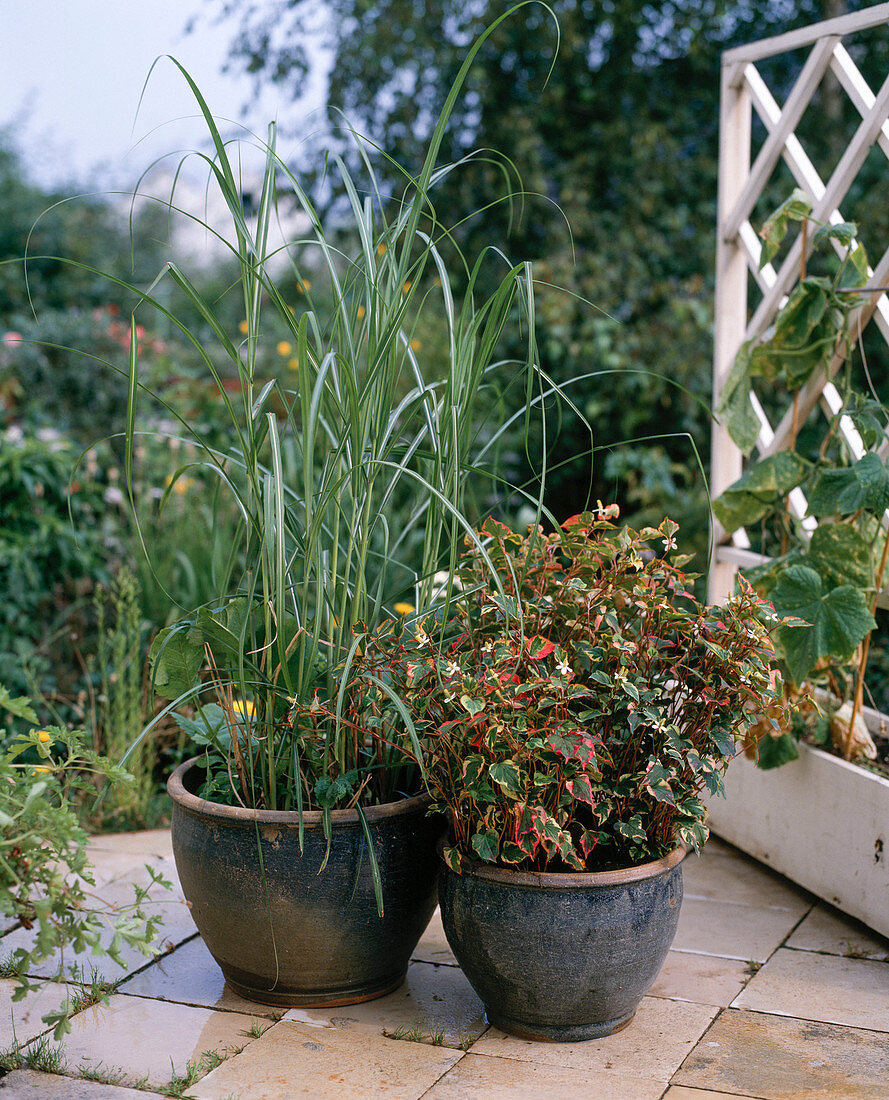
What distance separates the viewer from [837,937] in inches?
81.0

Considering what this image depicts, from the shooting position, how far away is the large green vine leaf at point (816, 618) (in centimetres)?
201

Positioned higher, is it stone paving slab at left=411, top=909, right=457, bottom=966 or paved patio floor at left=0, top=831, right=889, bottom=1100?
paved patio floor at left=0, top=831, right=889, bottom=1100

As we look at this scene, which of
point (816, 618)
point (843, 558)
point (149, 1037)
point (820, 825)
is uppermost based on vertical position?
point (843, 558)

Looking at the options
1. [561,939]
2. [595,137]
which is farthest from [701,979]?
[595,137]

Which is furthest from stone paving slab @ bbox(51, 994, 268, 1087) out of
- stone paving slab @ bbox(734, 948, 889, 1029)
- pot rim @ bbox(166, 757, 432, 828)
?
stone paving slab @ bbox(734, 948, 889, 1029)

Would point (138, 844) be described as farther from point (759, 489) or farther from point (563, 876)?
point (759, 489)

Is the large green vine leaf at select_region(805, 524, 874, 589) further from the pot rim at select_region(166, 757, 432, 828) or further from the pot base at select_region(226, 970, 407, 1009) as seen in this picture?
the pot base at select_region(226, 970, 407, 1009)

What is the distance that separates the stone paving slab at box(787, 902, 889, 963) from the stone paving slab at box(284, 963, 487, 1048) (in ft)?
2.26

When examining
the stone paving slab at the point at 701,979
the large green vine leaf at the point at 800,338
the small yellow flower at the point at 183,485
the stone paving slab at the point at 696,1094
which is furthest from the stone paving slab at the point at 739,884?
the small yellow flower at the point at 183,485

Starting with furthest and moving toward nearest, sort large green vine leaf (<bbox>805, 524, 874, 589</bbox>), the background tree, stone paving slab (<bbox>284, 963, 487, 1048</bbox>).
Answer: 1. the background tree
2. large green vine leaf (<bbox>805, 524, 874, 589</bbox>)
3. stone paving slab (<bbox>284, 963, 487, 1048</bbox>)

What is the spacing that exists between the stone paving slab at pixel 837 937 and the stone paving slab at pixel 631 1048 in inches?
15.6

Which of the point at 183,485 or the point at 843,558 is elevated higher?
the point at 843,558

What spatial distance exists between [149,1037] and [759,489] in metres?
1.64

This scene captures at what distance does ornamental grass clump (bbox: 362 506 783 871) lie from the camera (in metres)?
1.53
